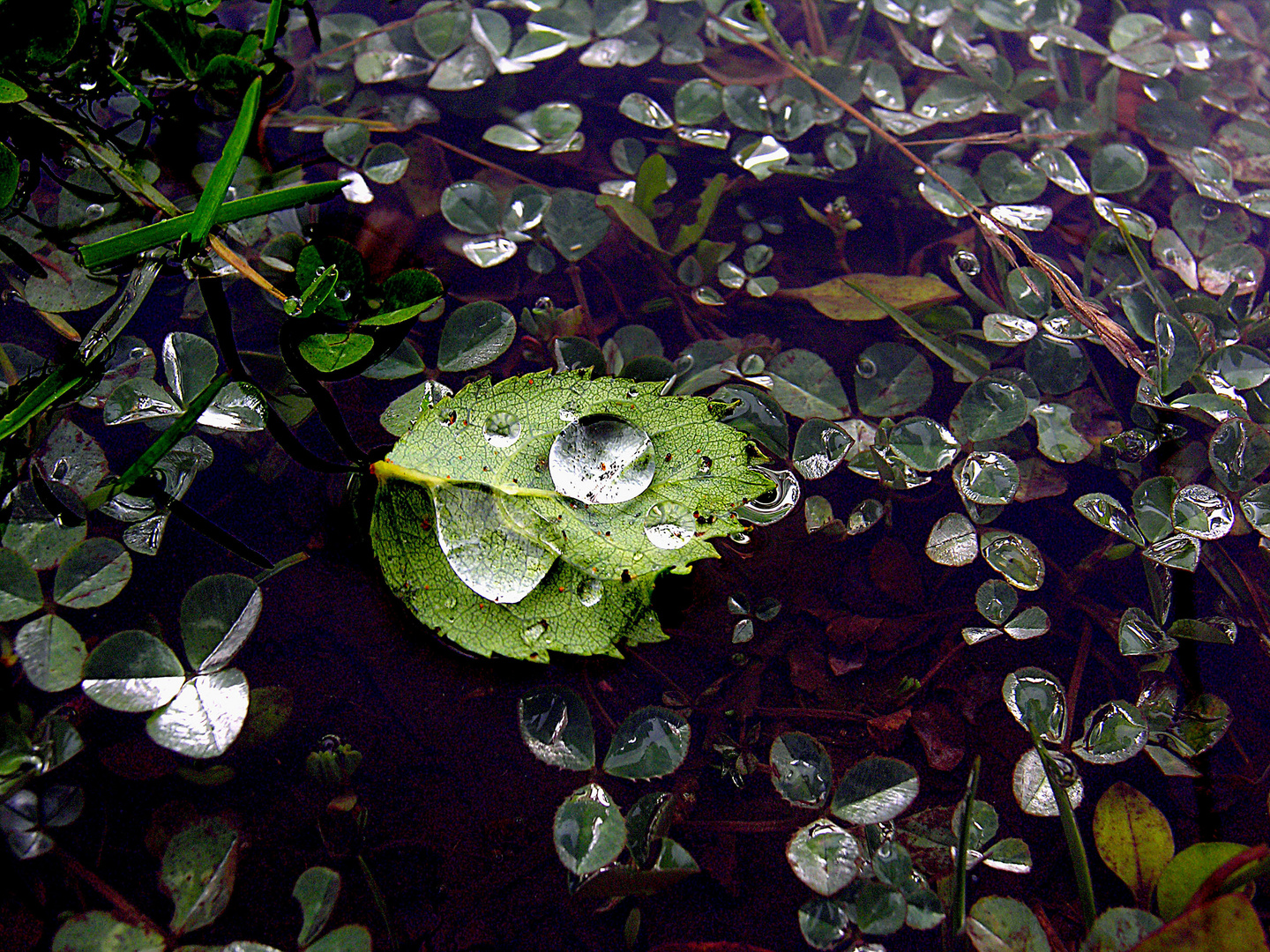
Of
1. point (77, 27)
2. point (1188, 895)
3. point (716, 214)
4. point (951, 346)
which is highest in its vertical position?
point (77, 27)

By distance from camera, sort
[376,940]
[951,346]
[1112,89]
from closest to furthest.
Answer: [376,940] < [951,346] < [1112,89]

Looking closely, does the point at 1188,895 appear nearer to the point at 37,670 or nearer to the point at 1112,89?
the point at 37,670

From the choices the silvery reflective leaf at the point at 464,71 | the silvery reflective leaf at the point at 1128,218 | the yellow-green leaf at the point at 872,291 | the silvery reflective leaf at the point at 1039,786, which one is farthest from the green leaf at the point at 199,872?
the silvery reflective leaf at the point at 1128,218

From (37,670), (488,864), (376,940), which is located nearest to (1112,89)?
(488,864)

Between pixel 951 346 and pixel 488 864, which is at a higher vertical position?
pixel 951 346

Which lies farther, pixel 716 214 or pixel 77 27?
pixel 716 214
